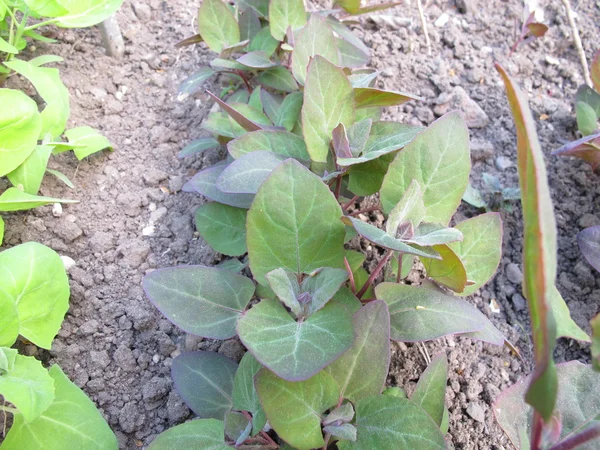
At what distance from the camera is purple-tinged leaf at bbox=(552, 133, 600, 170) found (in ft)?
4.40

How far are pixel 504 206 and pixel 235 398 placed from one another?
0.90 metres

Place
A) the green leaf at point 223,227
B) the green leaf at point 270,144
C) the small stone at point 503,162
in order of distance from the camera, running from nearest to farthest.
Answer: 1. the green leaf at point 270,144
2. the green leaf at point 223,227
3. the small stone at point 503,162

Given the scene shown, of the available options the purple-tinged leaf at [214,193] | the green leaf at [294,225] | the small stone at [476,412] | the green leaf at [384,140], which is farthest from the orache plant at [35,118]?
the small stone at [476,412]

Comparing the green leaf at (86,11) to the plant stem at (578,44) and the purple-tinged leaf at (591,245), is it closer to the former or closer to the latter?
the purple-tinged leaf at (591,245)

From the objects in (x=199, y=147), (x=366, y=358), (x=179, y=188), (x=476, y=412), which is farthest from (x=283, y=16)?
(x=476, y=412)

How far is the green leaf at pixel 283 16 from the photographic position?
1410 mm

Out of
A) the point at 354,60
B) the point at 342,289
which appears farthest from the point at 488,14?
the point at 342,289

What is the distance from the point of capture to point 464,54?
178 cm

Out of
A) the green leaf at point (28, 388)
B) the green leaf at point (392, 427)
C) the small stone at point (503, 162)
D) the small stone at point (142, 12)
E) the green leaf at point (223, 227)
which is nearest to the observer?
the green leaf at point (392, 427)

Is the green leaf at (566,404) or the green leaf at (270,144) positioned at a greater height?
the green leaf at (270,144)

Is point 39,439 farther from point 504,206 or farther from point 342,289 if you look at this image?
point 504,206

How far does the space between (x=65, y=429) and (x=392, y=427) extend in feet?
1.97

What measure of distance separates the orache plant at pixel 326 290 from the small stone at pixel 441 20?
88 cm

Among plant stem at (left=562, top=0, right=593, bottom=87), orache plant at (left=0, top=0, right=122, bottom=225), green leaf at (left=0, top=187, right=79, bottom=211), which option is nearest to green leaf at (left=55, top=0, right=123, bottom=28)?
orache plant at (left=0, top=0, right=122, bottom=225)
